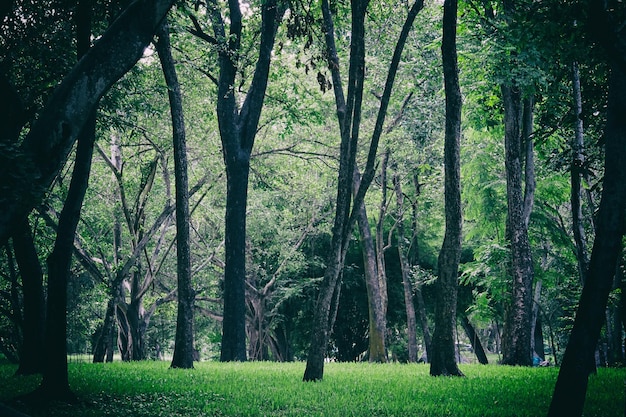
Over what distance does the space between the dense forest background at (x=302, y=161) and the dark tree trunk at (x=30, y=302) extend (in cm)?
7

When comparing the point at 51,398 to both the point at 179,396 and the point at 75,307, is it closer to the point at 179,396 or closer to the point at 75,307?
the point at 179,396

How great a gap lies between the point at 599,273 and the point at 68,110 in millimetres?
6288

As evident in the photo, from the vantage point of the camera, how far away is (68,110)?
19.1 feet

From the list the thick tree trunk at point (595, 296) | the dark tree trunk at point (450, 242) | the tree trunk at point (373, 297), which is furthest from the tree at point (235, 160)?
the thick tree trunk at point (595, 296)

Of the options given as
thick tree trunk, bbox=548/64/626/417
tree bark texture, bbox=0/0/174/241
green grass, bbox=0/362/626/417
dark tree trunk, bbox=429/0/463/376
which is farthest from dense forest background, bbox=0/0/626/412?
thick tree trunk, bbox=548/64/626/417

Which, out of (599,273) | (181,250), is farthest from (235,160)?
(599,273)

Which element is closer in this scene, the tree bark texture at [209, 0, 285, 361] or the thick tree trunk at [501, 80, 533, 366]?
the thick tree trunk at [501, 80, 533, 366]

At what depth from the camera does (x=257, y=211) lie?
99.3 ft

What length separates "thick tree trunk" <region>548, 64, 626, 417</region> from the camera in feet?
21.9

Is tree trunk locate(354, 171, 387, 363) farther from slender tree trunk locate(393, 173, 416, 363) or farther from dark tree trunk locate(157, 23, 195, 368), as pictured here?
dark tree trunk locate(157, 23, 195, 368)

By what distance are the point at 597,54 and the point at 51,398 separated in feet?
33.1

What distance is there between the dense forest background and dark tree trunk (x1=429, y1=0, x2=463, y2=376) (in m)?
0.40

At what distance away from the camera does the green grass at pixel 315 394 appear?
8.02 metres

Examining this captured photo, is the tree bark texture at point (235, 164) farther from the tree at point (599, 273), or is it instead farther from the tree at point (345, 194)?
the tree at point (599, 273)
